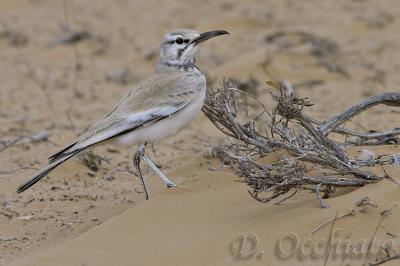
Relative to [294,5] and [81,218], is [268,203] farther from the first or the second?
[294,5]

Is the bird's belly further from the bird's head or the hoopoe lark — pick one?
the bird's head

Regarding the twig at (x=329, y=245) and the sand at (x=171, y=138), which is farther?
the sand at (x=171, y=138)

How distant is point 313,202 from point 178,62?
93.4 inches

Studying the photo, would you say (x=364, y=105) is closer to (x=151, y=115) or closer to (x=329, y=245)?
(x=151, y=115)

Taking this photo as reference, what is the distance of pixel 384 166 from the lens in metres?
5.87

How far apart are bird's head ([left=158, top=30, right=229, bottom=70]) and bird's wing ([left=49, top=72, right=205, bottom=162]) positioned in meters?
0.33

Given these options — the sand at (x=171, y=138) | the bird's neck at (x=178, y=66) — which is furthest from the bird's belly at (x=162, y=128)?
the bird's neck at (x=178, y=66)

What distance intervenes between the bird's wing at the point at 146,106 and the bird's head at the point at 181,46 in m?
0.33

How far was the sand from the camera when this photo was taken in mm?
5320

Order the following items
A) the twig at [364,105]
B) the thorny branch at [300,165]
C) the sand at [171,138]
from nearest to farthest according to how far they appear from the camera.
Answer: the sand at [171,138], the thorny branch at [300,165], the twig at [364,105]

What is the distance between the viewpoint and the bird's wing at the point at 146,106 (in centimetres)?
661

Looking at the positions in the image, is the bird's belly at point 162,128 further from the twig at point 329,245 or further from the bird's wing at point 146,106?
the twig at point 329,245

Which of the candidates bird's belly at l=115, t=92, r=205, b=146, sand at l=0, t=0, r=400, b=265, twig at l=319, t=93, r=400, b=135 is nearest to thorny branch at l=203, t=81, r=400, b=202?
sand at l=0, t=0, r=400, b=265

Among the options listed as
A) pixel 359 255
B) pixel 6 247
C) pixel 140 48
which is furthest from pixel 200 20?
pixel 359 255
